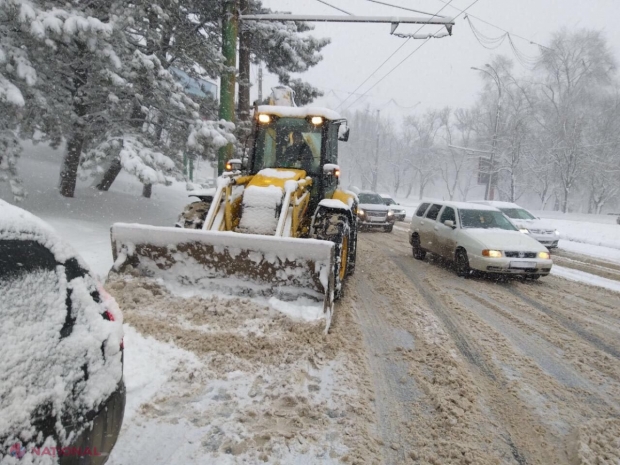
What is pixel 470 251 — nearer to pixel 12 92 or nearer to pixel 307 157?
pixel 307 157

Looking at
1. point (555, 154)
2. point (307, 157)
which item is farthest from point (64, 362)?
point (555, 154)

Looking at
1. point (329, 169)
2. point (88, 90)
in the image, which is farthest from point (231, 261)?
point (88, 90)

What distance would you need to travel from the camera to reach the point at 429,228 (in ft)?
32.2

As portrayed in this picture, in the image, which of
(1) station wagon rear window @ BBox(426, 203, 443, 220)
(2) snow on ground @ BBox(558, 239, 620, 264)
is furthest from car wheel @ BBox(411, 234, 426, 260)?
(2) snow on ground @ BBox(558, 239, 620, 264)

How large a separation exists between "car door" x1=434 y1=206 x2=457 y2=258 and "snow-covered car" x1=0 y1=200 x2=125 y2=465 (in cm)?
792

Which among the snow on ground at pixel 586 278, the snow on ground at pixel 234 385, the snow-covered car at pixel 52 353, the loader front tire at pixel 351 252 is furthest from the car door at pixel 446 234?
the snow-covered car at pixel 52 353

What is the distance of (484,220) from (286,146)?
506cm

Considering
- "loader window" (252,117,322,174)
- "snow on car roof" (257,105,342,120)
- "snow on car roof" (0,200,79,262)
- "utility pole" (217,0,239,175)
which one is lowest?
"snow on car roof" (0,200,79,262)

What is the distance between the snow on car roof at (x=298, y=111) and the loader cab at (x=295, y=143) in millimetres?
18

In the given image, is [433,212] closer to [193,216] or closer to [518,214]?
[518,214]

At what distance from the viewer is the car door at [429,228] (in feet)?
31.4

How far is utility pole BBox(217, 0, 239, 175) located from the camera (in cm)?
1102

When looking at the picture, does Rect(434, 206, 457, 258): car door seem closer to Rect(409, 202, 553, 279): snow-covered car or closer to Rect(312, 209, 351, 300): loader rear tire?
Rect(409, 202, 553, 279): snow-covered car

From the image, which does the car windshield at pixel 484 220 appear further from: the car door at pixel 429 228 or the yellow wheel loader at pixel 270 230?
the yellow wheel loader at pixel 270 230
